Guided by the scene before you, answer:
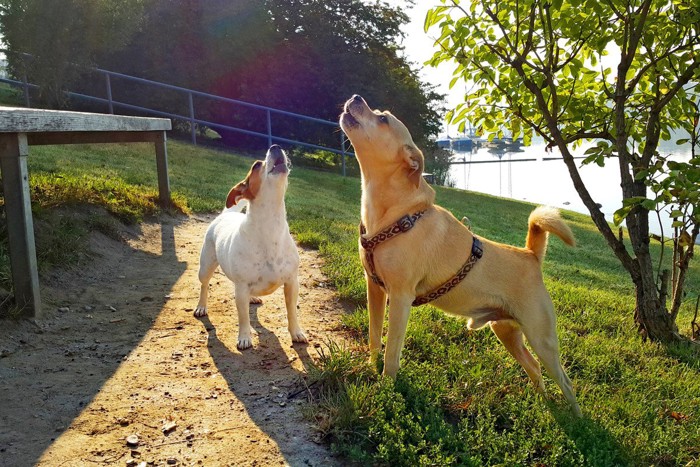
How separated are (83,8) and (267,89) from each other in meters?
8.22

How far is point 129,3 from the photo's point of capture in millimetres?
14859

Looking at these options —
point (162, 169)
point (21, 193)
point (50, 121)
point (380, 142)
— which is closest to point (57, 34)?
point (162, 169)

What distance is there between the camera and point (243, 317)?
4105 millimetres

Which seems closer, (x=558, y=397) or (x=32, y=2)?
(x=558, y=397)

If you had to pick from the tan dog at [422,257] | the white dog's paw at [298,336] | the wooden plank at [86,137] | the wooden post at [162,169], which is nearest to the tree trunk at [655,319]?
the tan dog at [422,257]

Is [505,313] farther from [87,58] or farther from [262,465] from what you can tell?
[87,58]

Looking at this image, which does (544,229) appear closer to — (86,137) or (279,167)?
(279,167)

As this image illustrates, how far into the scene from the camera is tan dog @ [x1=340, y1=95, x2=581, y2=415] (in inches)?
131

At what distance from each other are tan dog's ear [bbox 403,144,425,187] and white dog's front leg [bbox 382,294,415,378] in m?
0.72

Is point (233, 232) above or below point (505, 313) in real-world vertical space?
above

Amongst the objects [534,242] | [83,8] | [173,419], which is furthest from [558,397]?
[83,8]

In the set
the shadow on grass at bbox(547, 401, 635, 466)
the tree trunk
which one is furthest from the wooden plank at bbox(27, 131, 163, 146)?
the tree trunk

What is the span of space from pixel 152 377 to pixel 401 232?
1841 mm

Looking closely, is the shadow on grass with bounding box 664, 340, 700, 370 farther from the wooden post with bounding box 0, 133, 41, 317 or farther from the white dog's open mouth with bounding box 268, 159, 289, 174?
the wooden post with bounding box 0, 133, 41, 317
